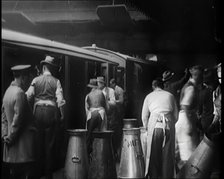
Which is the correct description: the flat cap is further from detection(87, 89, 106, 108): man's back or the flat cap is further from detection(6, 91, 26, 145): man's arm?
detection(87, 89, 106, 108): man's back

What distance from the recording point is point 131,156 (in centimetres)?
419

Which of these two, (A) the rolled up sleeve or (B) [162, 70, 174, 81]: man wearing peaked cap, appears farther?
(B) [162, 70, 174, 81]: man wearing peaked cap

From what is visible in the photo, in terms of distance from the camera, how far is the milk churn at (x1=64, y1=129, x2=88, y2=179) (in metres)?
4.17

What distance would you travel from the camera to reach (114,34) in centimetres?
434

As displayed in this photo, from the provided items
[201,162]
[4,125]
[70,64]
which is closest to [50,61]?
[70,64]

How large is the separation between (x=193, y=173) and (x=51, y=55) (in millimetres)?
1935

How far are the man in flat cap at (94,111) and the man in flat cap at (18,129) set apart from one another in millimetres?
665

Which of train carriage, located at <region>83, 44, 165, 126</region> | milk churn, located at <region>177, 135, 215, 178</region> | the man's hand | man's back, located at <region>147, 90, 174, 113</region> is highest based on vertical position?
train carriage, located at <region>83, 44, 165, 126</region>

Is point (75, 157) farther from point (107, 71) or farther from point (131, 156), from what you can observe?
point (107, 71)

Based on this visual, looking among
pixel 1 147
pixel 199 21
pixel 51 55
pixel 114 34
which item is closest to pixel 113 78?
pixel 114 34

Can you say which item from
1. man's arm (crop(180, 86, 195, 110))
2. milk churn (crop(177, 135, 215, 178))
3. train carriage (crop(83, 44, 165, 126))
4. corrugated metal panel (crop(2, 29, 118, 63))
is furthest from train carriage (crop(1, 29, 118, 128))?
milk churn (crop(177, 135, 215, 178))

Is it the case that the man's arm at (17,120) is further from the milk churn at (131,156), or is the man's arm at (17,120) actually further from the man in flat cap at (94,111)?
the milk churn at (131,156)

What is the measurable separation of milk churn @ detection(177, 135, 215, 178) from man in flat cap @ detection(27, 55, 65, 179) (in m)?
1.44

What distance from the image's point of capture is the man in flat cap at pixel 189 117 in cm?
423
